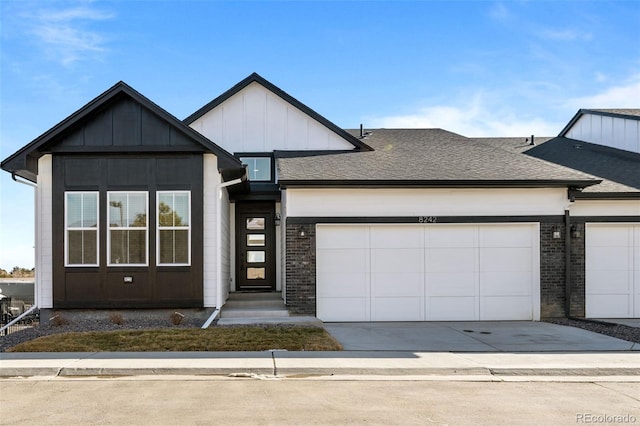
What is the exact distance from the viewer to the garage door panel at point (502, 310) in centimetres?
1388

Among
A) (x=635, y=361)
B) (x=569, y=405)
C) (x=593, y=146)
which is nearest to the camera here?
(x=569, y=405)

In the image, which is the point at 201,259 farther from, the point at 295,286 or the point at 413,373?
the point at 413,373

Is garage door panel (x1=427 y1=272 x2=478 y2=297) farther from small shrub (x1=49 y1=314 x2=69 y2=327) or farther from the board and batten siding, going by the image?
small shrub (x1=49 y1=314 x2=69 y2=327)

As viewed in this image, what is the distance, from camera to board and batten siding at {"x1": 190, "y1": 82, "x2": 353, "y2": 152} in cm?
1689

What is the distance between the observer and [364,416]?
6.23m

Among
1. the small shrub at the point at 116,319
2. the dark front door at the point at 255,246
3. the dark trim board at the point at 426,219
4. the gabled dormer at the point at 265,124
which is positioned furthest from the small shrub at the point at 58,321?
the gabled dormer at the point at 265,124

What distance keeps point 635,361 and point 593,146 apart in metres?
12.8

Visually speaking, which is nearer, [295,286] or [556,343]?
[556,343]

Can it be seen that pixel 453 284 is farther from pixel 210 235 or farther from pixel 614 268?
pixel 210 235

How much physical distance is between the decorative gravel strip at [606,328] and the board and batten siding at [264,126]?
304 inches

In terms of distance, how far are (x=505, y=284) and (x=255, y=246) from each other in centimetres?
715

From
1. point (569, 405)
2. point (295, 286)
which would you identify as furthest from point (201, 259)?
point (569, 405)

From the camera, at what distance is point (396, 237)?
13828mm

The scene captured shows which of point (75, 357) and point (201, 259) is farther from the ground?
point (201, 259)
